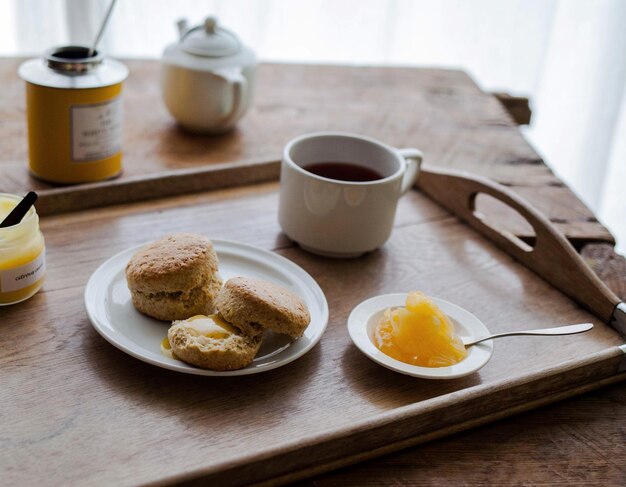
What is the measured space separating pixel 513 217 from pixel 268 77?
0.66 metres

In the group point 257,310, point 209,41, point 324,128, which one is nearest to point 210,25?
point 209,41

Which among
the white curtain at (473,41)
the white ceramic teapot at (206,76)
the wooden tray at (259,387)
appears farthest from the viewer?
the white curtain at (473,41)

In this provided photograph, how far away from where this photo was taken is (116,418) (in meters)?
0.67

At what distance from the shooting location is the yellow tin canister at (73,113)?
0.98 m

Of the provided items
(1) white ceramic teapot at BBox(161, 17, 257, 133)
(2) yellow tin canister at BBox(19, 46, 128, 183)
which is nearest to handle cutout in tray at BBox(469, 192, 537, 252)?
(1) white ceramic teapot at BBox(161, 17, 257, 133)

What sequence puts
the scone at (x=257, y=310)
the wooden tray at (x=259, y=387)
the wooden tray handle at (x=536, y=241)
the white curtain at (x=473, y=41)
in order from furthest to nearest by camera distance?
the white curtain at (x=473, y=41)
the wooden tray handle at (x=536, y=241)
the scone at (x=257, y=310)
the wooden tray at (x=259, y=387)

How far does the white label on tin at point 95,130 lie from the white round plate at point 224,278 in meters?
0.22

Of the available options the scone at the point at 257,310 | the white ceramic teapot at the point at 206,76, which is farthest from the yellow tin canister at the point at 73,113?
the scone at the point at 257,310

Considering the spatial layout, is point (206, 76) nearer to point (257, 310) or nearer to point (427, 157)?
point (427, 157)

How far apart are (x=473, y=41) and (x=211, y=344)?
1.77 m

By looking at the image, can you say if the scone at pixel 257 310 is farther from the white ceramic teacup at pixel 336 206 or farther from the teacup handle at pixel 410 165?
the teacup handle at pixel 410 165

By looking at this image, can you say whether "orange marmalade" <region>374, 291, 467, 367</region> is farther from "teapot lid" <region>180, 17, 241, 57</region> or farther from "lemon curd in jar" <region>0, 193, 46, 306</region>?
"teapot lid" <region>180, 17, 241, 57</region>

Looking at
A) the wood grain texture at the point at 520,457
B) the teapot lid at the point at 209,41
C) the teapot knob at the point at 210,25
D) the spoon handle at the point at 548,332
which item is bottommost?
the wood grain texture at the point at 520,457

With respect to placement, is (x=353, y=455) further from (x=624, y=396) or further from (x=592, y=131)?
(x=592, y=131)
